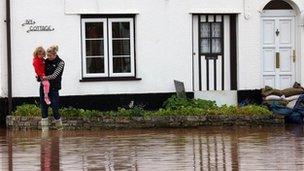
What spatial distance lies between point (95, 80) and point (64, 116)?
2557mm

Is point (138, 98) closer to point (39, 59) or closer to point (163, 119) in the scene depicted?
point (163, 119)

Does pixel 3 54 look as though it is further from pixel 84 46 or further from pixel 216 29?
pixel 216 29

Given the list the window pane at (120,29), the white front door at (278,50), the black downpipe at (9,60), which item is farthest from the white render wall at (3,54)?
the white front door at (278,50)

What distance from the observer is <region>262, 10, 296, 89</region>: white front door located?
25.7 meters

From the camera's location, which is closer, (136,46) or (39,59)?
(39,59)

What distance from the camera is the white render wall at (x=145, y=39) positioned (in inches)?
951

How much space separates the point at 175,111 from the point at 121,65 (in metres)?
2.77

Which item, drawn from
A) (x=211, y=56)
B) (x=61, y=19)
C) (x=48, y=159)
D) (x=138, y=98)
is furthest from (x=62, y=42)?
(x=48, y=159)

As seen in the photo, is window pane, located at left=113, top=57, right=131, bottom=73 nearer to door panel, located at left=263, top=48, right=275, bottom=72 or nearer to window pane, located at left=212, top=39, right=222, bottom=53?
window pane, located at left=212, top=39, right=222, bottom=53

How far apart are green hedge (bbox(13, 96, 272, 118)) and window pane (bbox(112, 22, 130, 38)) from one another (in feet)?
7.83

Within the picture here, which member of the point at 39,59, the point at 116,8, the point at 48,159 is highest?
the point at 116,8

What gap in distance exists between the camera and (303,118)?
23.6 meters

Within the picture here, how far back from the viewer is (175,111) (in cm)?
2294

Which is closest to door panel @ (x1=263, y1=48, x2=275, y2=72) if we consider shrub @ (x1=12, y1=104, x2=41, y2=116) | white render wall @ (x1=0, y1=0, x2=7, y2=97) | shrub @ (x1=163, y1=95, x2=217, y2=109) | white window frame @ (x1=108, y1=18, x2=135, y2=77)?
shrub @ (x1=163, y1=95, x2=217, y2=109)
